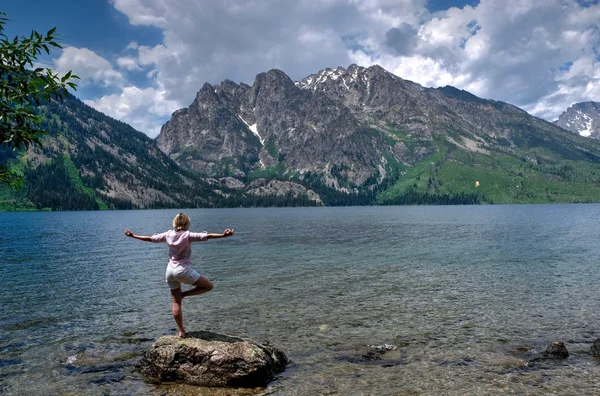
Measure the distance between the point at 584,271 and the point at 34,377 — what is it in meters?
54.3

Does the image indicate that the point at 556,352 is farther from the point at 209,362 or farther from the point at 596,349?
the point at 209,362

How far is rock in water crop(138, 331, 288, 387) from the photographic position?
17.3 meters

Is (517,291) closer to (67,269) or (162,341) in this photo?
(162,341)

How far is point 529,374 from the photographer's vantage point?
60.1ft

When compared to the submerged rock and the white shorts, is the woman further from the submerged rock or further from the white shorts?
the submerged rock

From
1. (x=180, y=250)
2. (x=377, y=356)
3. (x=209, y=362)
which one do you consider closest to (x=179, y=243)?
(x=180, y=250)

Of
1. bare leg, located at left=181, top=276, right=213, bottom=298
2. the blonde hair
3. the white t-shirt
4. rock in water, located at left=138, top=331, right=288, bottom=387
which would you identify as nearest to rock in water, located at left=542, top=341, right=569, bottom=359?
rock in water, located at left=138, top=331, right=288, bottom=387

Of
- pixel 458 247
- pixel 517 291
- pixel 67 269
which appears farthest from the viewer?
pixel 458 247

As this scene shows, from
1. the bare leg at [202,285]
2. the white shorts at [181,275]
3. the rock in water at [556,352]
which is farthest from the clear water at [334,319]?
the white shorts at [181,275]

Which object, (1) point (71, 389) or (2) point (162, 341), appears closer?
(1) point (71, 389)

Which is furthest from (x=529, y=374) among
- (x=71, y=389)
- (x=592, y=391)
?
(x=71, y=389)

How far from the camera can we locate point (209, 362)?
17625 mm

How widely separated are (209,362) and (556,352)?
17.2 metres

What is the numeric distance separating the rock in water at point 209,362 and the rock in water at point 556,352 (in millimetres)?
13684
